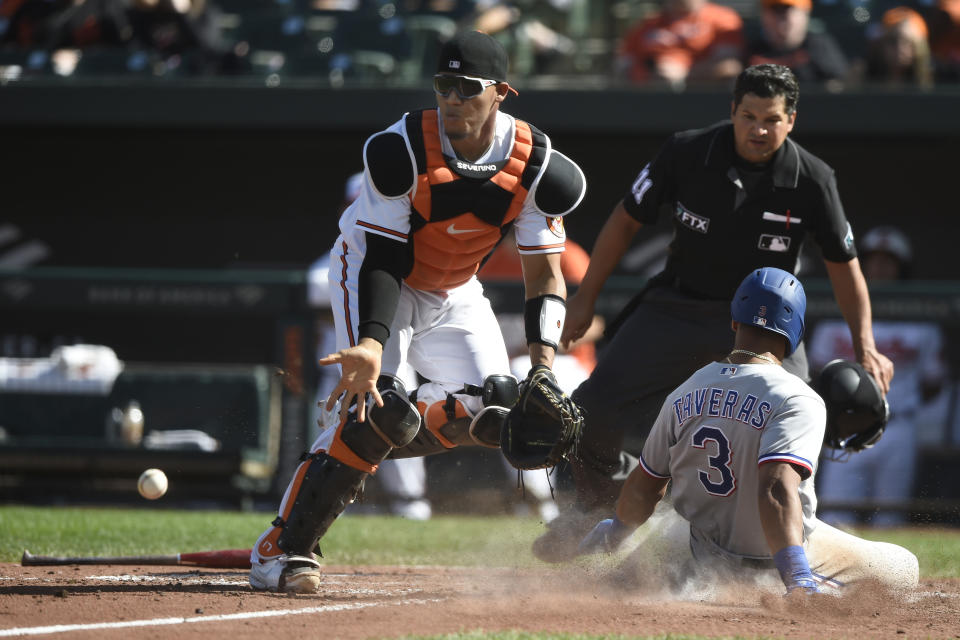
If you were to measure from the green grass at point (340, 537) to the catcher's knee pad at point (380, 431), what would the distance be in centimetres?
95

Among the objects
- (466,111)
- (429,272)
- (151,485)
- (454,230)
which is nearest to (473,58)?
(466,111)

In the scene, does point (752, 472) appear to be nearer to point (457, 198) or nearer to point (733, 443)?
point (733, 443)

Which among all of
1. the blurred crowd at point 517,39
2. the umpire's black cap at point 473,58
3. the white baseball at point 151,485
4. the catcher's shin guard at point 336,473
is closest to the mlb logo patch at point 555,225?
the umpire's black cap at point 473,58

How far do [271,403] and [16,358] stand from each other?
209 centimetres

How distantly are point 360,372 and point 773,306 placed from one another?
4.40ft

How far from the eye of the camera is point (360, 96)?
10.5 meters

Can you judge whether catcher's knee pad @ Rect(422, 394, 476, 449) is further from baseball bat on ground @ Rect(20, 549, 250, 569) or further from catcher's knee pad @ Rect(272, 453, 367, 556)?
baseball bat on ground @ Rect(20, 549, 250, 569)

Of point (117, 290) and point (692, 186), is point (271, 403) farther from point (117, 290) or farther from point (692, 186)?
point (692, 186)

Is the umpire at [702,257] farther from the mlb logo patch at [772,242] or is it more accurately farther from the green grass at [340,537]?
the green grass at [340,537]

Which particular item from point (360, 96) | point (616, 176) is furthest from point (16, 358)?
point (616, 176)

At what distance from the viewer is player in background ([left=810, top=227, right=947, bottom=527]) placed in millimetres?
7953

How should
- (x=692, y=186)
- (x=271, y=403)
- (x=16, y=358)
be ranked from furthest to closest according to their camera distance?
(x=16, y=358) → (x=271, y=403) → (x=692, y=186)

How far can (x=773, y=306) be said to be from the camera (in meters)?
4.03

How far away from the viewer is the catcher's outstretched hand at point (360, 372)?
3973 millimetres
